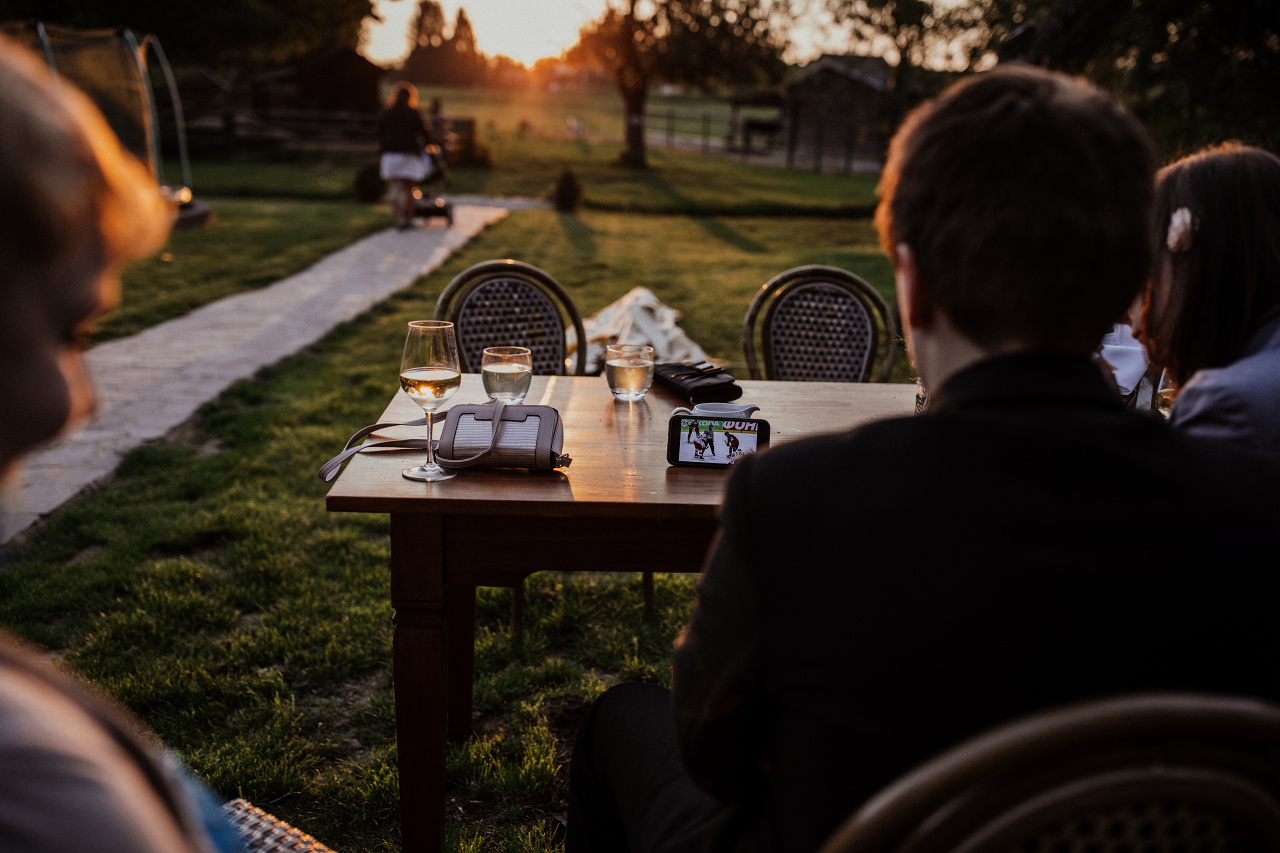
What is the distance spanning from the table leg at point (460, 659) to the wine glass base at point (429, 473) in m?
0.81

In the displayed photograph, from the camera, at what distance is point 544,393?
2.66 metres

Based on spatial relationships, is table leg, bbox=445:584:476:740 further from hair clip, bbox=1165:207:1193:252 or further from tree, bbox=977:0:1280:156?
tree, bbox=977:0:1280:156

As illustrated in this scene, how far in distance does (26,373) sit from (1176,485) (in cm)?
105

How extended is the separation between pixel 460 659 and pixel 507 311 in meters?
1.54

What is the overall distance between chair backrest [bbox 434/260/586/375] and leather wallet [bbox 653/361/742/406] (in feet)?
3.35

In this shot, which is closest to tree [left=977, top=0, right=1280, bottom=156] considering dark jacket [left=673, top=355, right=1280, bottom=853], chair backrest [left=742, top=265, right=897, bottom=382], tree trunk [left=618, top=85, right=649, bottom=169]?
chair backrest [left=742, top=265, right=897, bottom=382]

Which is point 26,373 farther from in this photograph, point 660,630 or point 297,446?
point 297,446

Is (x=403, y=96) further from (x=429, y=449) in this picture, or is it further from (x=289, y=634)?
(x=429, y=449)

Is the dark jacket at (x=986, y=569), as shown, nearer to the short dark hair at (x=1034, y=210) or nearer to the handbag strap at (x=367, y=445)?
the short dark hair at (x=1034, y=210)

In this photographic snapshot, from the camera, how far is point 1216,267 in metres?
1.61

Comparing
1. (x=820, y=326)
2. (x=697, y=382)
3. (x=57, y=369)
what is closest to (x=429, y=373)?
(x=697, y=382)

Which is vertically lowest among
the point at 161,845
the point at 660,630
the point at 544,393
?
the point at 660,630

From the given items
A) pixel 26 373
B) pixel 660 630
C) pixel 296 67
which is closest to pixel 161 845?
pixel 26 373

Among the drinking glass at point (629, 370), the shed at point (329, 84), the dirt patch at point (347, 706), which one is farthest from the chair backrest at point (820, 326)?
the shed at point (329, 84)
